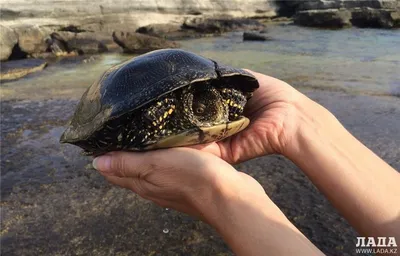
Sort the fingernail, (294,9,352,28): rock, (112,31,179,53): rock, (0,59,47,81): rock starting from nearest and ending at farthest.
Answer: the fingernail
(0,59,47,81): rock
(112,31,179,53): rock
(294,9,352,28): rock

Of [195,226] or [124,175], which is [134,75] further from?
[195,226]

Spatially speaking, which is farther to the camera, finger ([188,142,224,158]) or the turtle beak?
finger ([188,142,224,158])

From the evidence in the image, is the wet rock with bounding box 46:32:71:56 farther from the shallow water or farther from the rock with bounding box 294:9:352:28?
the rock with bounding box 294:9:352:28

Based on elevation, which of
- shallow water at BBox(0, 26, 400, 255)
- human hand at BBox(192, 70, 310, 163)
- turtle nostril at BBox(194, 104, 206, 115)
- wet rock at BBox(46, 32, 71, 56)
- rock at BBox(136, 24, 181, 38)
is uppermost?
turtle nostril at BBox(194, 104, 206, 115)

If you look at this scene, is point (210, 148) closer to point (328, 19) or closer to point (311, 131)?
point (311, 131)

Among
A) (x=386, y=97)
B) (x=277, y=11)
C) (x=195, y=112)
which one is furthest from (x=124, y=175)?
(x=277, y=11)

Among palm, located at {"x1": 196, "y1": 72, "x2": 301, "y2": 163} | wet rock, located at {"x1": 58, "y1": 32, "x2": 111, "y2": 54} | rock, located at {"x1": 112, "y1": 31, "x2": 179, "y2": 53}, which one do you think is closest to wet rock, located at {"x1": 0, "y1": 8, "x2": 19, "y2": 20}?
wet rock, located at {"x1": 58, "y1": 32, "x2": 111, "y2": 54}
